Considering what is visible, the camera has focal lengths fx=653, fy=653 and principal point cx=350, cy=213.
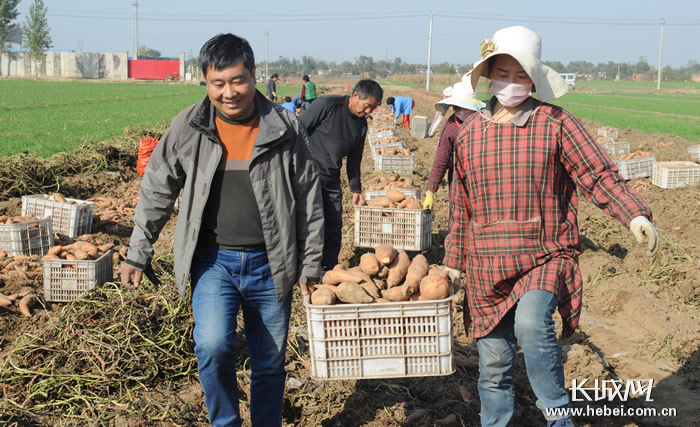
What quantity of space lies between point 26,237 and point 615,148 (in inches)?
435

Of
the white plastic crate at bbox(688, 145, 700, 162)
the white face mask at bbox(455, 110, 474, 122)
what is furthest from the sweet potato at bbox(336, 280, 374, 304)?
the white plastic crate at bbox(688, 145, 700, 162)

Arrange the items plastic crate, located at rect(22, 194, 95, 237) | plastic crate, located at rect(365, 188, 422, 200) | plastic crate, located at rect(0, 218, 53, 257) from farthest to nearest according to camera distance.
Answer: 1. plastic crate, located at rect(365, 188, 422, 200)
2. plastic crate, located at rect(22, 194, 95, 237)
3. plastic crate, located at rect(0, 218, 53, 257)

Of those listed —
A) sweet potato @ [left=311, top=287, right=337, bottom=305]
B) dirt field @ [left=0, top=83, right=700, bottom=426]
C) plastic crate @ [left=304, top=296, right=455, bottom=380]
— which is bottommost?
dirt field @ [left=0, top=83, right=700, bottom=426]

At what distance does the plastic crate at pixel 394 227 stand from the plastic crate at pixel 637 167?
6584mm

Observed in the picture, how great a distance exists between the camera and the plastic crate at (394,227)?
6.37 metres

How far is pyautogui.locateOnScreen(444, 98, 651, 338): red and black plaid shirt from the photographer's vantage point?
113 inches

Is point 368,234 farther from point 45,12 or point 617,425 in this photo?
point 45,12

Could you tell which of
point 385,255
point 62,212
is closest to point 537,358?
point 385,255

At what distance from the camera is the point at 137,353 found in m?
4.31

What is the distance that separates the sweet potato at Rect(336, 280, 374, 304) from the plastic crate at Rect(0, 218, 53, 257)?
4390mm

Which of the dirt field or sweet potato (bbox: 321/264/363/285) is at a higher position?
sweet potato (bbox: 321/264/363/285)

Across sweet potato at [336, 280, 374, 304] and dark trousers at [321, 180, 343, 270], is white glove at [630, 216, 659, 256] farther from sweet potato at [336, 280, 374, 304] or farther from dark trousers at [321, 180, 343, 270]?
dark trousers at [321, 180, 343, 270]

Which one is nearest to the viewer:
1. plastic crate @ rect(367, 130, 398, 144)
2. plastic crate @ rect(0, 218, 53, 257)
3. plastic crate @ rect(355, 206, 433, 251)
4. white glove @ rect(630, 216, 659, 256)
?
white glove @ rect(630, 216, 659, 256)

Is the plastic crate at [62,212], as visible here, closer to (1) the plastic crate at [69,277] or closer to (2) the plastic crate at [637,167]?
(1) the plastic crate at [69,277]
